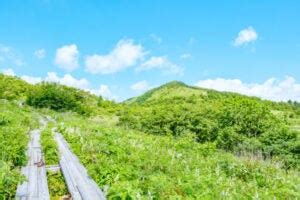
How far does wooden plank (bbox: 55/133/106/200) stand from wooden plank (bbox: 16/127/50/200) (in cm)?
48

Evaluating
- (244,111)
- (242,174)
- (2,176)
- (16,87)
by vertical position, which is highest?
(16,87)


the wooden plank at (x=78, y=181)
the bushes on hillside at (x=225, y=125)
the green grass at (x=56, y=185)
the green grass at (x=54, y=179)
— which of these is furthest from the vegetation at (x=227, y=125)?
the green grass at (x=56, y=185)

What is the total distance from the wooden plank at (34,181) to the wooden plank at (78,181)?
0.48 meters

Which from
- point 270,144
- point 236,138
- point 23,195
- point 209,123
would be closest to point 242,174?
point 23,195

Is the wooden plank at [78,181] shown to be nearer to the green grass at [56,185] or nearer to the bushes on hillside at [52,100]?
the green grass at [56,185]

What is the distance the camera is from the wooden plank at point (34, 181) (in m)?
6.56

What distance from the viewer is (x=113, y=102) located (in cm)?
7462

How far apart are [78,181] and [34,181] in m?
0.87

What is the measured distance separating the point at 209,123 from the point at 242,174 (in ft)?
76.8

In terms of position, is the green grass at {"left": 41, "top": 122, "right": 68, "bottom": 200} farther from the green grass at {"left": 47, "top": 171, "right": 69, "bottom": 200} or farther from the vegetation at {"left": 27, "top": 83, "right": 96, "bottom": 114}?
the vegetation at {"left": 27, "top": 83, "right": 96, "bottom": 114}

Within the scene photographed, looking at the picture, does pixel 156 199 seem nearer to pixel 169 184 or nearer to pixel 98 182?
pixel 169 184

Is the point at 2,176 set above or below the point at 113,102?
below

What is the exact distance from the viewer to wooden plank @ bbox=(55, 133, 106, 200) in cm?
670

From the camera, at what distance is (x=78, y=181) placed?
25.5 ft
